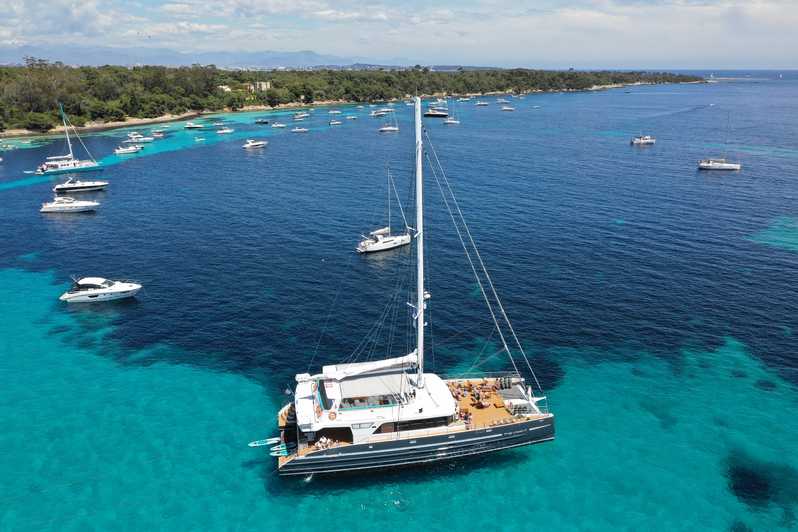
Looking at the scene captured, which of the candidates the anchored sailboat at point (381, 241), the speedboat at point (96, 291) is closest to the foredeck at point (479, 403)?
the anchored sailboat at point (381, 241)

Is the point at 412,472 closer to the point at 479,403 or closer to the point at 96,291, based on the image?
the point at 479,403

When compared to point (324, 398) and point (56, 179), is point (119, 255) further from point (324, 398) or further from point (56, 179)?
point (56, 179)

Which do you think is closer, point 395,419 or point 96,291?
point 395,419

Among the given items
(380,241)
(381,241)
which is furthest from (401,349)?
(381,241)

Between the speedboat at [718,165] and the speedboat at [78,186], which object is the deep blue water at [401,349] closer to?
the speedboat at [78,186]

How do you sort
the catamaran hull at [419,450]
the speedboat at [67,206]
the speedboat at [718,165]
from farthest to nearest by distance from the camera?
Result: 1. the speedboat at [718,165]
2. the speedboat at [67,206]
3. the catamaran hull at [419,450]

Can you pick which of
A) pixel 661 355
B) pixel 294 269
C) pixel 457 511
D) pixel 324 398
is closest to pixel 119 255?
pixel 294 269
